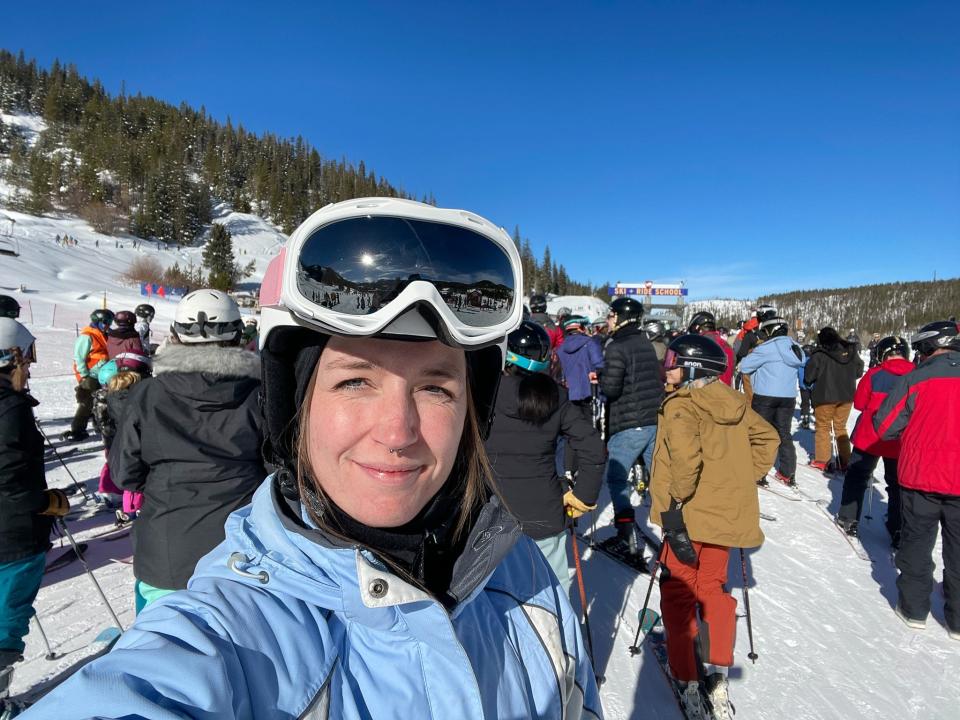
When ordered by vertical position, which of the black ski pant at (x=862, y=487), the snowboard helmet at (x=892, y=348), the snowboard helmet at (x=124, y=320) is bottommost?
the black ski pant at (x=862, y=487)

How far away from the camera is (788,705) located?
3096mm

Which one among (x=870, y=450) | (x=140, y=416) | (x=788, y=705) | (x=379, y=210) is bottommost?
(x=788, y=705)

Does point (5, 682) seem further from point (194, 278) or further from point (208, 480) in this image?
point (194, 278)

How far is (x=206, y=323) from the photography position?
9.91 ft

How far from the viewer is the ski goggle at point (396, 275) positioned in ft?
3.90

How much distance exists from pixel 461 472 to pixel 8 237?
5717 centimetres

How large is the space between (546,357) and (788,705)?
112 inches

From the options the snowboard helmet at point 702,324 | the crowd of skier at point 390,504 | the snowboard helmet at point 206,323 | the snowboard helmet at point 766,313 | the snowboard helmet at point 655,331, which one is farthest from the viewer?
the snowboard helmet at point 655,331

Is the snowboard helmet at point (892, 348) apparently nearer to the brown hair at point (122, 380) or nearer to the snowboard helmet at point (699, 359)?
the snowboard helmet at point (699, 359)

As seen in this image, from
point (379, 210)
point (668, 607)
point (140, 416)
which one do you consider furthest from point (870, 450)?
point (140, 416)

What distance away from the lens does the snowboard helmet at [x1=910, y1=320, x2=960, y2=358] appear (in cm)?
395

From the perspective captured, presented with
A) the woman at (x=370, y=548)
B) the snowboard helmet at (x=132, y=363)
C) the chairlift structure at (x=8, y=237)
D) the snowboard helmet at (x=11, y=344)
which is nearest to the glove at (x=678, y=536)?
the woman at (x=370, y=548)

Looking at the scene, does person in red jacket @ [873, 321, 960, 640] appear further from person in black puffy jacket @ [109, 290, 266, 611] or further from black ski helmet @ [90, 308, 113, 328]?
black ski helmet @ [90, 308, 113, 328]

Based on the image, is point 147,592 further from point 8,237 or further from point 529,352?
point 8,237
